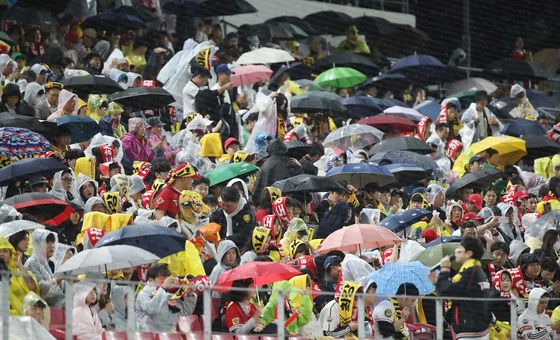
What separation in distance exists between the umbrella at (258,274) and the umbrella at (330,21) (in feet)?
45.8

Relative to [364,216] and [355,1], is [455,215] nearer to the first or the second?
[364,216]

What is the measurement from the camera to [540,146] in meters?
20.4

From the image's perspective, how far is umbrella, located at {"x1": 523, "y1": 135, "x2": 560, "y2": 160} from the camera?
20453 mm

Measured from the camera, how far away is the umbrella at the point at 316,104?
19906 millimetres

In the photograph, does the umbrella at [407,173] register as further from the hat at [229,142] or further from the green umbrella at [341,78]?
the green umbrella at [341,78]

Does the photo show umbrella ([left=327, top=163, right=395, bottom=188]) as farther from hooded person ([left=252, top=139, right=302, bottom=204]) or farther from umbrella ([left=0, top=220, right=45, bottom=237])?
umbrella ([left=0, top=220, right=45, bottom=237])

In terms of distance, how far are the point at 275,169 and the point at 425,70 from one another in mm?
8484

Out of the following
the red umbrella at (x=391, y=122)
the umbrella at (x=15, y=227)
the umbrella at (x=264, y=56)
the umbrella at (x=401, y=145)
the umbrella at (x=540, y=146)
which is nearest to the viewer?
the umbrella at (x=15, y=227)

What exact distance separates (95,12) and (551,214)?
26.8 ft

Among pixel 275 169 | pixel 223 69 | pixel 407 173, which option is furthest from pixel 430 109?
pixel 275 169

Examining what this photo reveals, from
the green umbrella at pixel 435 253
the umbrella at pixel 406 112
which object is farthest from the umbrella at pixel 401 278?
the umbrella at pixel 406 112

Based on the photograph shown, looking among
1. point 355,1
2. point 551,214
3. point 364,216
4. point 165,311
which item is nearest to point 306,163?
point 364,216

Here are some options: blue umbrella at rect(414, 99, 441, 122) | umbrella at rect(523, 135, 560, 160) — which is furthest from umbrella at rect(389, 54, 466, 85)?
umbrella at rect(523, 135, 560, 160)

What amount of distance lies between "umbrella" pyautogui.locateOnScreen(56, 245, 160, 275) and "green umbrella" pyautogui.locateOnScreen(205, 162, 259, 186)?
13.6 ft
